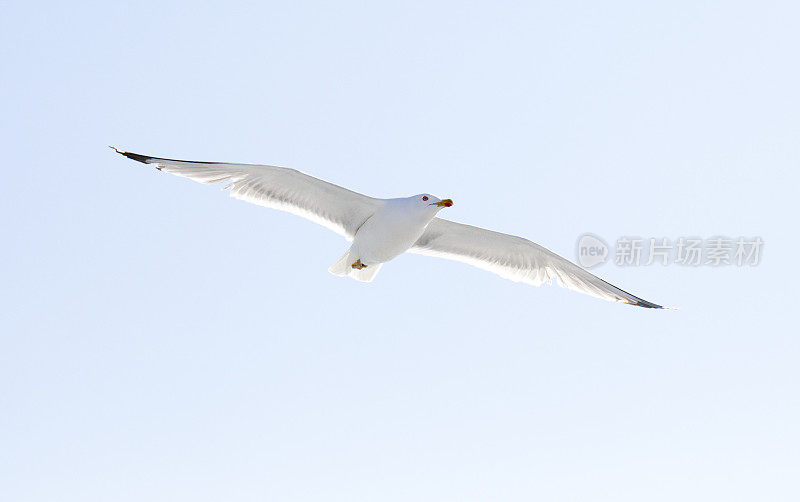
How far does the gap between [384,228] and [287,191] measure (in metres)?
1.21

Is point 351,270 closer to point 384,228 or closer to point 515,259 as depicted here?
point 384,228

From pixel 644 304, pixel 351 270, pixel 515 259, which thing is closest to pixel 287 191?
pixel 351 270

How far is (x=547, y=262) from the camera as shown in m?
12.0

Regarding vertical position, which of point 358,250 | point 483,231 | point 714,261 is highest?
point 714,261

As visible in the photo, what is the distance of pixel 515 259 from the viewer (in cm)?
1208

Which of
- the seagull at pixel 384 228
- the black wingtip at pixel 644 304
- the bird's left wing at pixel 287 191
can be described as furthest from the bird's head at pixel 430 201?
the black wingtip at pixel 644 304

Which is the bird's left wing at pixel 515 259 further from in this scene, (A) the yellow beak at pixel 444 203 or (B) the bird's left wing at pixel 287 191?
(A) the yellow beak at pixel 444 203

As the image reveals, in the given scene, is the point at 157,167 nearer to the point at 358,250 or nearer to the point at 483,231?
the point at 358,250

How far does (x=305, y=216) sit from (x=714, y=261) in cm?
614

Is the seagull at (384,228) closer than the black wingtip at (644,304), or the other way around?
the seagull at (384,228)

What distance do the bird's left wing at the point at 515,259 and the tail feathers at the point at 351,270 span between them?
899mm

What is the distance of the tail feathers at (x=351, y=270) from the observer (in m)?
10.9

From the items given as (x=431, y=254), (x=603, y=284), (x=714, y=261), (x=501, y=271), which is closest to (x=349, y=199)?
(x=431, y=254)

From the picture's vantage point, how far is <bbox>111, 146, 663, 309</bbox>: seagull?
1036 cm
